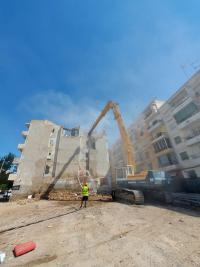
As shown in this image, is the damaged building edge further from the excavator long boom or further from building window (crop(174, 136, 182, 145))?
building window (crop(174, 136, 182, 145))

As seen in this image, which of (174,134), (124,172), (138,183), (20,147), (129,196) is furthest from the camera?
(174,134)

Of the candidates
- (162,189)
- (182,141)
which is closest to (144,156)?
(182,141)

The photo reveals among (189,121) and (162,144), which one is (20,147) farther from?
(189,121)

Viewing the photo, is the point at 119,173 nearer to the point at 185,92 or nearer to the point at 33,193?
the point at 33,193

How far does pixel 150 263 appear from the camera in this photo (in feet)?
10.9

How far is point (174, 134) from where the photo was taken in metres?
24.9

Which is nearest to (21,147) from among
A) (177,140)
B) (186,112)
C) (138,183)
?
(138,183)

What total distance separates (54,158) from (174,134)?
74.1 ft

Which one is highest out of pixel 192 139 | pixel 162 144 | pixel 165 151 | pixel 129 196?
pixel 162 144

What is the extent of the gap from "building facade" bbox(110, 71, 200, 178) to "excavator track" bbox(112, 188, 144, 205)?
13.6m

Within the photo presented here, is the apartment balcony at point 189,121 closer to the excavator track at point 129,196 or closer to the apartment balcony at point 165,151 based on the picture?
the apartment balcony at point 165,151

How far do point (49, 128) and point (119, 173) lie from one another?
697 inches

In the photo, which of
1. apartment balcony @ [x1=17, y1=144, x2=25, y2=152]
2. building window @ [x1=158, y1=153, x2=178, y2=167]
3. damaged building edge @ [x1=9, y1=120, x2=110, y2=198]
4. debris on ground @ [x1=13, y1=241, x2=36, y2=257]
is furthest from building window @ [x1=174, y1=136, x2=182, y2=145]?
apartment balcony @ [x1=17, y1=144, x2=25, y2=152]

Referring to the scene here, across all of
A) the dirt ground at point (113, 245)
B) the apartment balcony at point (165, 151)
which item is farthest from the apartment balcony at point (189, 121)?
the dirt ground at point (113, 245)
